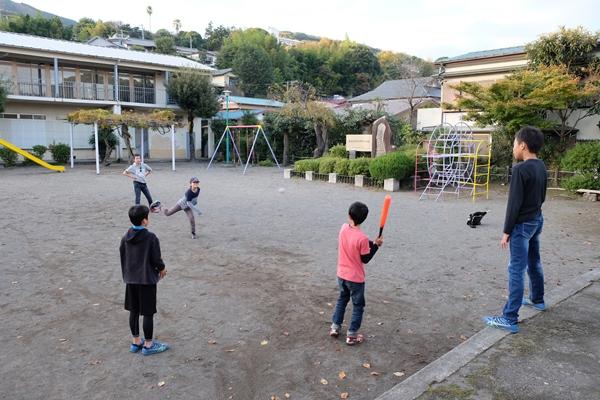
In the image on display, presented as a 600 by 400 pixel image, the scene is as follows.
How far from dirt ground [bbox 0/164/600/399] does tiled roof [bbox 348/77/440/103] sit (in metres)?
28.4

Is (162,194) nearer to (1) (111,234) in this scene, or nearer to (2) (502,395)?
(1) (111,234)

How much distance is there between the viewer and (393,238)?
8.16m

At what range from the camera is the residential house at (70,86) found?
24766mm

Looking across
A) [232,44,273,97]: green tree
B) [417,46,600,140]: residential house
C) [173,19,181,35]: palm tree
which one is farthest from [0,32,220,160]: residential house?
[173,19,181,35]: palm tree

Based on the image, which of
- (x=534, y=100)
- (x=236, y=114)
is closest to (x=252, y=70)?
(x=236, y=114)

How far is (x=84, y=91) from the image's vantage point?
27.2 metres

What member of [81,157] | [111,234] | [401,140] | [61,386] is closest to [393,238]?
[111,234]

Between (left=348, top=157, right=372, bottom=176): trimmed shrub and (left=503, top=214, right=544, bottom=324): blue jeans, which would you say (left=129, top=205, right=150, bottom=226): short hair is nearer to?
(left=503, top=214, right=544, bottom=324): blue jeans

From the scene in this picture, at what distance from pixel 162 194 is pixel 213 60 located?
45.0m

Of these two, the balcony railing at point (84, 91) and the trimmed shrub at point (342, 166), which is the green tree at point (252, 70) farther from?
the trimmed shrub at point (342, 166)

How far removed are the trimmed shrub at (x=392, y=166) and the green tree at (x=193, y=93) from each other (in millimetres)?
15026

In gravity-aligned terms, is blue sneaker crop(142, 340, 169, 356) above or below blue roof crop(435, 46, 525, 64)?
below

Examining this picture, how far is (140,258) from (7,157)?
23127 mm

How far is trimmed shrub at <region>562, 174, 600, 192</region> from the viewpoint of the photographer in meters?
13.0
